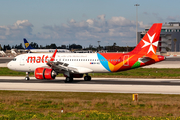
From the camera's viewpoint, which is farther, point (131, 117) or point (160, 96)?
point (160, 96)

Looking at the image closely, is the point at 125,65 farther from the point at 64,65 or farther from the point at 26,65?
the point at 26,65

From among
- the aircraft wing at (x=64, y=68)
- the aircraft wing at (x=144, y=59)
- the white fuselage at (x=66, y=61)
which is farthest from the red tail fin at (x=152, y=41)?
the aircraft wing at (x=64, y=68)

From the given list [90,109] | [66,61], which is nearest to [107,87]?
[66,61]

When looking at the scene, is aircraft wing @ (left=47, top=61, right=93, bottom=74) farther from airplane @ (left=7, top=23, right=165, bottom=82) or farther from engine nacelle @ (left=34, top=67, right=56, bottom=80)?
engine nacelle @ (left=34, top=67, right=56, bottom=80)

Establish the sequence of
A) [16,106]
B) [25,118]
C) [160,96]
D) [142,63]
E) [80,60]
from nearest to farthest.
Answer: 1. [25,118]
2. [16,106]
3. [160,96]
4. [142,63]
5. [80,60]

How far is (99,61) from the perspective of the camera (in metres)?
43.1

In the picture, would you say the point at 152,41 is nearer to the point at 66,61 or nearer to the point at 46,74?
the point at 66,61

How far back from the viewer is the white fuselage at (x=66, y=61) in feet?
142

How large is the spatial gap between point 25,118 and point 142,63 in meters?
26.6

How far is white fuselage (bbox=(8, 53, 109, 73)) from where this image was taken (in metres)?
43.4

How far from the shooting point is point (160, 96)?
27.9 m

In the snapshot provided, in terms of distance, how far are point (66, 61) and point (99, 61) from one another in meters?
5.45

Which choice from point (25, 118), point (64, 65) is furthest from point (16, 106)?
point (64, 65)

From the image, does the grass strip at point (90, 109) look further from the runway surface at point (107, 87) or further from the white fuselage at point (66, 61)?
the white fuselage at point (66, 61)
